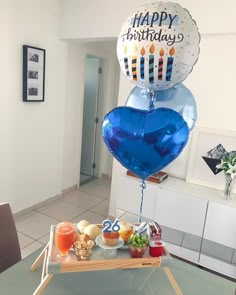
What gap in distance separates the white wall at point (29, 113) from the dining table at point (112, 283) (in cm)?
188

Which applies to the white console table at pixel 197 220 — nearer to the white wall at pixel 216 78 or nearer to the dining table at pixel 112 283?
the white wall at pixel 216 78

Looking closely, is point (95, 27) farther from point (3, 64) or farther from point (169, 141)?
point (169, 141)

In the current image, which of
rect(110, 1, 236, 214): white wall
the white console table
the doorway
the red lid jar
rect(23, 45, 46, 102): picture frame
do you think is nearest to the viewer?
the red lid jar

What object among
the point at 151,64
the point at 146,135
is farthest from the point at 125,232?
the point at 151,64

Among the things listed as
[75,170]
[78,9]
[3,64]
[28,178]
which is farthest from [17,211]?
[78,9]

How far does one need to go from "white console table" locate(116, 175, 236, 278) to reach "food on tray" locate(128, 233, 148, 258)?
129 centimetres

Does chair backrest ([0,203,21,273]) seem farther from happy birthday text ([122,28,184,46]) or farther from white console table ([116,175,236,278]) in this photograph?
white console table ([116,175,236,278])

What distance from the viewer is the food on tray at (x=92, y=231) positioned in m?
1.23

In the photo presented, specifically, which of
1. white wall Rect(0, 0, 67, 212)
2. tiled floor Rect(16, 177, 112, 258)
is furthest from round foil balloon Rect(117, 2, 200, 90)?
tiled floor Rect(16, 177, 112, 258)

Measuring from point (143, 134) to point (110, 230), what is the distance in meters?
0.46

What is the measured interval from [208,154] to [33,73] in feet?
6.98

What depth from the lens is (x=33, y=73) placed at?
2.98m

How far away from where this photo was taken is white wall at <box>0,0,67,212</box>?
8.99 feet

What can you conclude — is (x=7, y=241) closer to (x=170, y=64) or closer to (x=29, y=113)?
(x=170, y=64)
